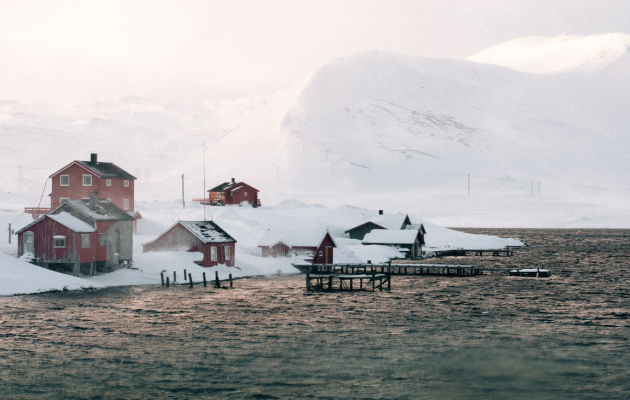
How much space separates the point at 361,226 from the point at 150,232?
35739 millimetres

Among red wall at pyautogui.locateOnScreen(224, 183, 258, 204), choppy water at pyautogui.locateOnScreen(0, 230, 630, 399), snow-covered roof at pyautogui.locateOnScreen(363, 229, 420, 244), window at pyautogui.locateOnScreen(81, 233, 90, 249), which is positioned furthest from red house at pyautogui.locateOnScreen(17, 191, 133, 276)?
red wall at pyautogui.locateOnScreen(224, 183, 258, 204)

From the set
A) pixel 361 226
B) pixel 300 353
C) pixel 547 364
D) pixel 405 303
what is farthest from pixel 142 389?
pixel 361 226

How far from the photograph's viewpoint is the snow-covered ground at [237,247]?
64562mm

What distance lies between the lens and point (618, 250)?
137m

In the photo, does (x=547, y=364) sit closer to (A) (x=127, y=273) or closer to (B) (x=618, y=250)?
(A) (x=127, y=273)

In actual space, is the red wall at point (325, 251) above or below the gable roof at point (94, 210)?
below

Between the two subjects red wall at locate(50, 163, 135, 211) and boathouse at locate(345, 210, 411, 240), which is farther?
boathouse at locate(345, 210, 411, 240)

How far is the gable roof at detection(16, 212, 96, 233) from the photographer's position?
67.6 meters

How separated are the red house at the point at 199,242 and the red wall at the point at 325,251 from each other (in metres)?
13.2

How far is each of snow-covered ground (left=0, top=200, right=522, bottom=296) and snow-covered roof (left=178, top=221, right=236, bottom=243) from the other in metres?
1.88

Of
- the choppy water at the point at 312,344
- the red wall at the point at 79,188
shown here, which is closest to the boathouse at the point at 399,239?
the red wall at the point at 79,188

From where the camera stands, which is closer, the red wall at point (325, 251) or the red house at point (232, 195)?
the red wall at point (325, 251)

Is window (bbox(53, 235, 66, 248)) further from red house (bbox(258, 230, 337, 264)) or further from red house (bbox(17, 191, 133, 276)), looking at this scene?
red house (bbox(258, 230, 337, 264))

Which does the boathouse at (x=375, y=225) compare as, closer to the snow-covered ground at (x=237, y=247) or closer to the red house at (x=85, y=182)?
the snow-covered ground at (x=237, y=247)
